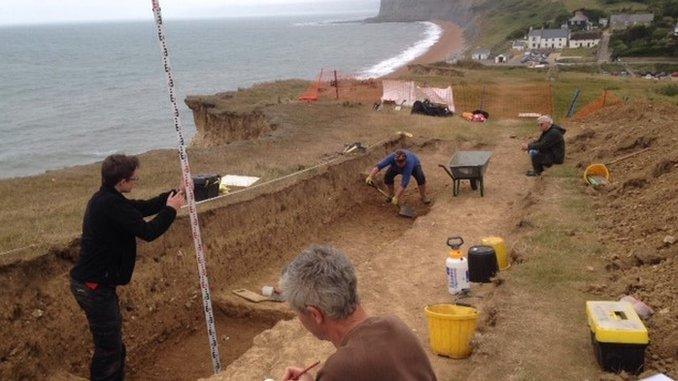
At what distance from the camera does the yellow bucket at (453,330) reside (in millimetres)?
6957

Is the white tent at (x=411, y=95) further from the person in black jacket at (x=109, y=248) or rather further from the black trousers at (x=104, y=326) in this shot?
the black trousers at (x=104, y=326)

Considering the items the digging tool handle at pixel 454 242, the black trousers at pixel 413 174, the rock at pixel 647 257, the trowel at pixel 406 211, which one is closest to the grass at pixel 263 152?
the trowel at pixel 406 211

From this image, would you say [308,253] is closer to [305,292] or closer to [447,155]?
[305,292]

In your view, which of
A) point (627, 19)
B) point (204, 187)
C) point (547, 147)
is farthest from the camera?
point (627, 19)

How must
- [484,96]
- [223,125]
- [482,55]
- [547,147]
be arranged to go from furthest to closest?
[482,55], [484,96], [223,125], [547,147]

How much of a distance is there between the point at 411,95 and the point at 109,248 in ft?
67.8

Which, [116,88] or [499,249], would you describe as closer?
[499,249]

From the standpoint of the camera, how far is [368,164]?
668 inches

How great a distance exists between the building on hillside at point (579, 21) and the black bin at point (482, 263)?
102528 millimetres

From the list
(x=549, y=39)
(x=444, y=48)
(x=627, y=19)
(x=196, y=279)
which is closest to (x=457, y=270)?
(x=196, y=279)

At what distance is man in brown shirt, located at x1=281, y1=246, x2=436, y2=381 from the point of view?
2.95 meters

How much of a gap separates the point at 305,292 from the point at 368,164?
45.6 ft

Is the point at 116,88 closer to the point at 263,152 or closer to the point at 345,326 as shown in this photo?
the point at 263,152

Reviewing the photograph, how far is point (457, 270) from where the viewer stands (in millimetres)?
8703
